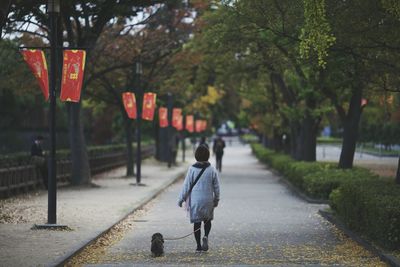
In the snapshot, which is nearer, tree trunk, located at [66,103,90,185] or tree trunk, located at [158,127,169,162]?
tree trunk, located at [66,103,90,185]

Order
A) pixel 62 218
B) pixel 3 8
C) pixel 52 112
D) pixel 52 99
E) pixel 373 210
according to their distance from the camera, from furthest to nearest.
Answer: pixel 62 218
pixel 52 99
pixel 52 112
pixel 3 8
pixel 373 210

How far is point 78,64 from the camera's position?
48.6ft

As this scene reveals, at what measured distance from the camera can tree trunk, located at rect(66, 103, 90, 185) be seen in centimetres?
2355

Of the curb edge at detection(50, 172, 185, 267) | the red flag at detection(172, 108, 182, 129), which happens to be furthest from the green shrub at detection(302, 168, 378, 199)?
the red flag at detection(172, 108, 182, 129)

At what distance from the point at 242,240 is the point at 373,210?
2532 mm

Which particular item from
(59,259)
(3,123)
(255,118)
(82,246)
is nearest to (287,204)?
(82,246)

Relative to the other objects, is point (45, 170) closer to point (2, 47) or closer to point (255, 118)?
point (2, 47)

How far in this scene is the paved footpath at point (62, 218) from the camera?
977cm

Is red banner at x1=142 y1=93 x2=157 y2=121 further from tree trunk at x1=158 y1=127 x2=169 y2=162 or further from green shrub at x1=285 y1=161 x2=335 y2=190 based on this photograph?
tree trunk at x1=158 y1=127 x2=169 y2=162

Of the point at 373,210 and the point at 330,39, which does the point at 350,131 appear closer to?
the point at 373,210

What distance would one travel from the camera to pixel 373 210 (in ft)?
34.2

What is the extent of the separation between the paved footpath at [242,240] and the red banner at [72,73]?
294 cm

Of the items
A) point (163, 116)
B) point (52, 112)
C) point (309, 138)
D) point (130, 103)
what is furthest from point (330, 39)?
point (163, 116)

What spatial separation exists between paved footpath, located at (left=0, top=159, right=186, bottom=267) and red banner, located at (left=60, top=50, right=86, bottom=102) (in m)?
2.58
